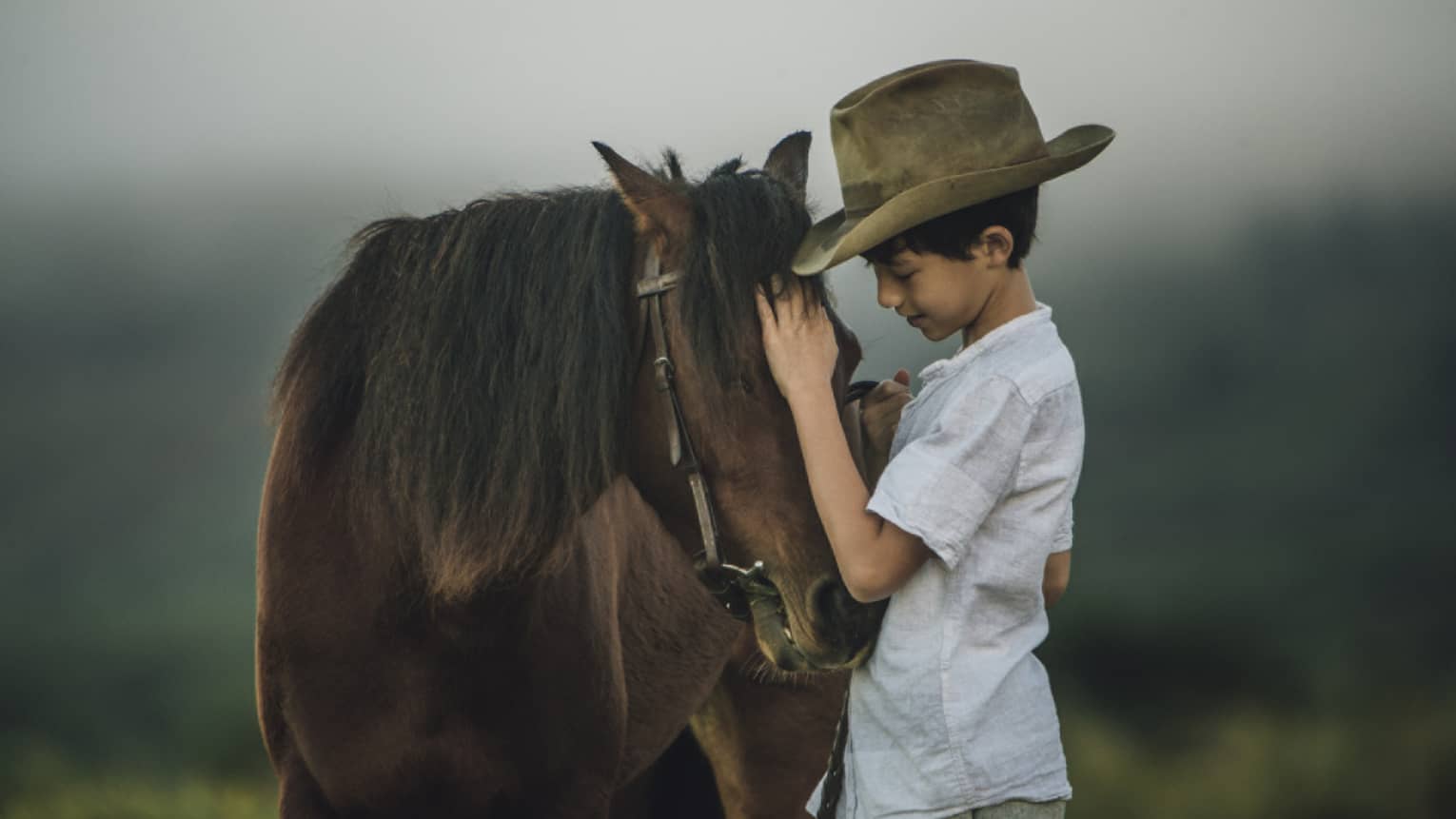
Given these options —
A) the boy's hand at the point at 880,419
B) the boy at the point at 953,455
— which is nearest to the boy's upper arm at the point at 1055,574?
the boy at the point at 953,455

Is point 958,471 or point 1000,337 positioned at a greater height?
point 1000,337

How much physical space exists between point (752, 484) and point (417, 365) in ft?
1.88

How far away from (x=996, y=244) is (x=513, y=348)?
76 cm

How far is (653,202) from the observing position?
1980 millimetres

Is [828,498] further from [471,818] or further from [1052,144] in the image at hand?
[471,818]

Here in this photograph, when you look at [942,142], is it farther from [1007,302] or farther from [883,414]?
[883,414]

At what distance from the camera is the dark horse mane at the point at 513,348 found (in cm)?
194

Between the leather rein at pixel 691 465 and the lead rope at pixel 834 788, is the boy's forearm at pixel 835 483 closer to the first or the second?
the leather rein at pixel 691 465

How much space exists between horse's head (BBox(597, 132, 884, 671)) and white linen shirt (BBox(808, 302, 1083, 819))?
5.2 inches

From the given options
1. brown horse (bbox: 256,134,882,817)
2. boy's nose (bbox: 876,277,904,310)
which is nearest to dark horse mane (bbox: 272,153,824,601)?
brown horse (bbox: 256,134,882,817)

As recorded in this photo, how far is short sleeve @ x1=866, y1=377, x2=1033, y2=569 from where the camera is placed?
1662 mm

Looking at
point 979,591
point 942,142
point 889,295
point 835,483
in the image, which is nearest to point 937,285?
point 889,295

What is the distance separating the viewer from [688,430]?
76.8 inches

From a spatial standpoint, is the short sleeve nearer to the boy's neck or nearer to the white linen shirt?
the white linen shirt
